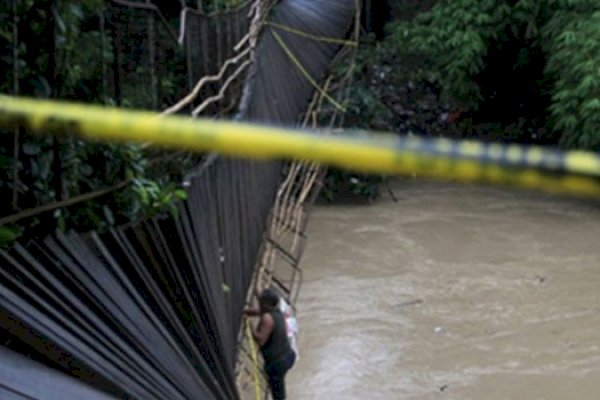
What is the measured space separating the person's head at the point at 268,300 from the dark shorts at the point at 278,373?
35cm

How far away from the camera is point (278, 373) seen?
14.2 feet

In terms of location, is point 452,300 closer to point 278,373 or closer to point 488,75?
point 278,373

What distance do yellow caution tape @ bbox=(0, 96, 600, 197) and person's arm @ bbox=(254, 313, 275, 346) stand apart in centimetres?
337

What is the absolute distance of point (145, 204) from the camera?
2.81m

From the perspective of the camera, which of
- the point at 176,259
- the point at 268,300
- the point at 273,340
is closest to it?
the point at 176,259

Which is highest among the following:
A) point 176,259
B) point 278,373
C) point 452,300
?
point 176,259

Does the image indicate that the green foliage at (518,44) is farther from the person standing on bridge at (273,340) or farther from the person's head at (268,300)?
the person's head at (268,300)

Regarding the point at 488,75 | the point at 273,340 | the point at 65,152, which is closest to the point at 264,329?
the point at 273,340

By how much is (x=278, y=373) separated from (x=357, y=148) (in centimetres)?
380

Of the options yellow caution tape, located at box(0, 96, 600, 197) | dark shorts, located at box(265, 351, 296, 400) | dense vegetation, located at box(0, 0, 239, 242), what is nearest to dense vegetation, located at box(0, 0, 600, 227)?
dense vegetation, located at box(0, 0, 239, 242)

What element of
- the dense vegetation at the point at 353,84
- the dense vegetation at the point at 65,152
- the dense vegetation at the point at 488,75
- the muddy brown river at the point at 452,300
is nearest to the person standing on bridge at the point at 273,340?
the dense vegetation at the point at 353,84

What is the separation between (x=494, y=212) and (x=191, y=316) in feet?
23.6

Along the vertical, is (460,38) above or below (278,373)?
above

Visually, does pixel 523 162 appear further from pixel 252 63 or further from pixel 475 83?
pixel 475 83
